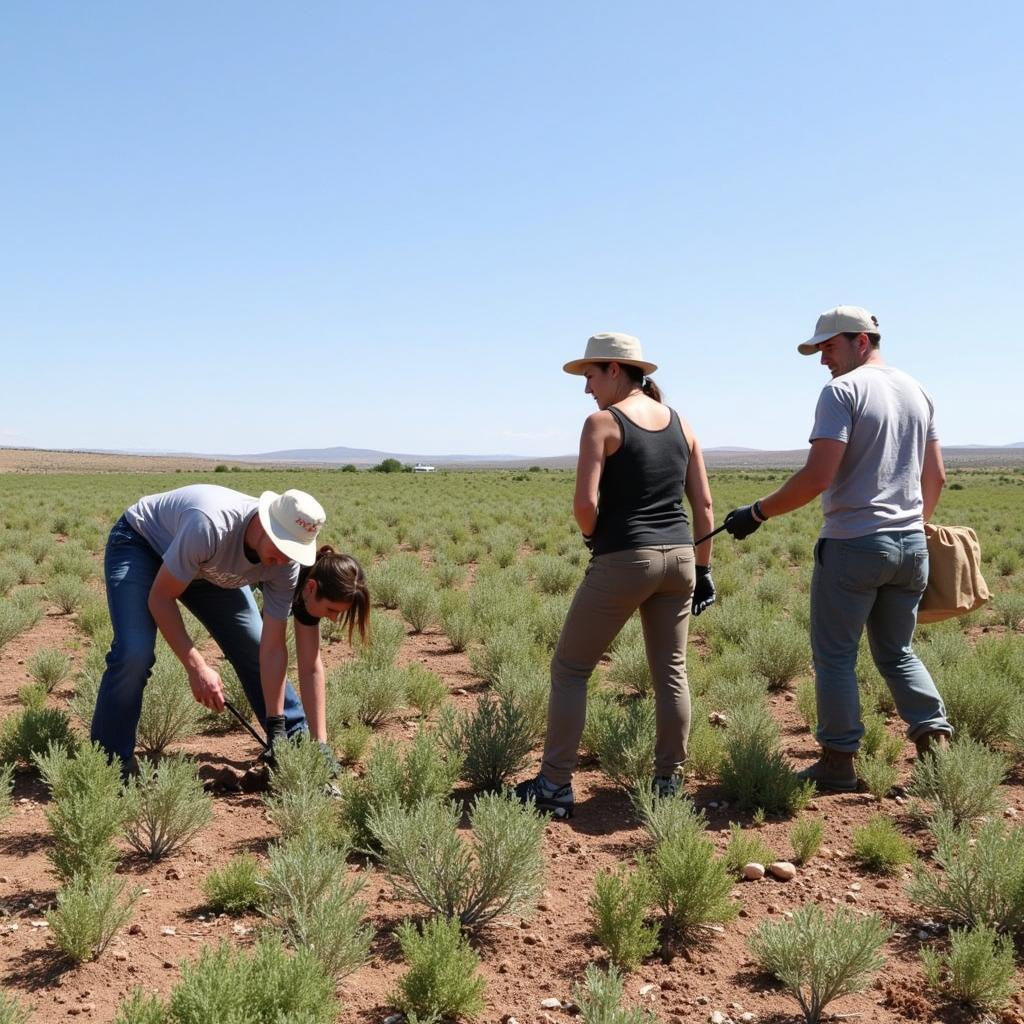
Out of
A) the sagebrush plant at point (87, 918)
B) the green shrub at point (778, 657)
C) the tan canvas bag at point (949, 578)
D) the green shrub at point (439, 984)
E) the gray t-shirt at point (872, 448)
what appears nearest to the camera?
the green shrub at point (439, 984)

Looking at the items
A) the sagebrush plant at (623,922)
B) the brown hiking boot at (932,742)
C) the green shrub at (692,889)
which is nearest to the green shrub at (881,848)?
the brown hiking boot at (932,742)

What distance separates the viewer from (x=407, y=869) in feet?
11.7

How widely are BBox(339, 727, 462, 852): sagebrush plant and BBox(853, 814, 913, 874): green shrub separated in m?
1.84

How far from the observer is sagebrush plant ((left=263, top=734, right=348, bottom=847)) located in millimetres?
4047

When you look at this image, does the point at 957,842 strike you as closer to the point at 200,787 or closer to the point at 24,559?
the point at 200,787

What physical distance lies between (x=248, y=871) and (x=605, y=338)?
2.61 meters

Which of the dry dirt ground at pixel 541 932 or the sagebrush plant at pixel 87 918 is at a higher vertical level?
the sagebrush plant at pixel 87 918

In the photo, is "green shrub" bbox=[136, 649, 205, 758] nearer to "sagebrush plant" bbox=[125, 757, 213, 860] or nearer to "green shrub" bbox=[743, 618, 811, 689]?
"sagebrush plant" bbox=[125, 757, 213, 860]

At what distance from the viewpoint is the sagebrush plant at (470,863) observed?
3.48 m

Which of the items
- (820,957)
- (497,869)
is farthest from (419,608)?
(820,957)

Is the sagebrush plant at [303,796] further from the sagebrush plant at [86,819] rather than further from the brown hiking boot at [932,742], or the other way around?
the brown hiking boot at [932,742]

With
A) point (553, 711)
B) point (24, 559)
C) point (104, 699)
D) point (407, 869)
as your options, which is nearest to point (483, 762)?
point (553, 711)

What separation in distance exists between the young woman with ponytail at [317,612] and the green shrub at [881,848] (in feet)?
7.68

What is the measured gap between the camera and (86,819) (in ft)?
12.1
